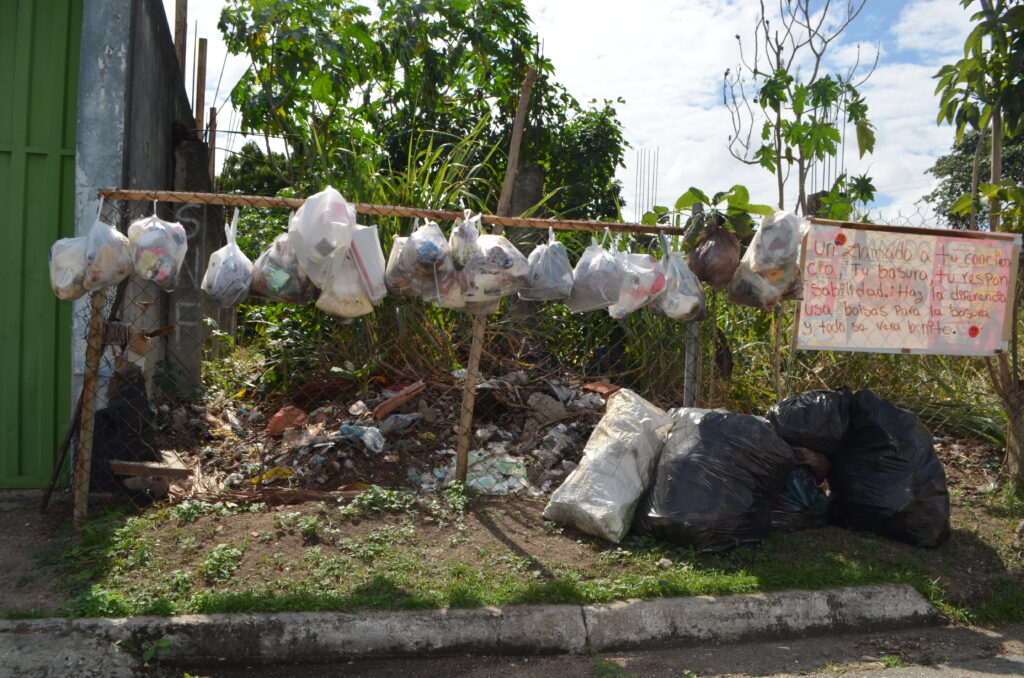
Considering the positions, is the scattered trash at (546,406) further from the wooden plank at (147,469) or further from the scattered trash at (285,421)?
the wooden plank at (147,469)

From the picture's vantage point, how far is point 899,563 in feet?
13.8

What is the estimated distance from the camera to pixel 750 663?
3430mm

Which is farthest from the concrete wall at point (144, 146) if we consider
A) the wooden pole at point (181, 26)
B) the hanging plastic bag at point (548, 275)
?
the hanging plastic bag at point (548, 275)

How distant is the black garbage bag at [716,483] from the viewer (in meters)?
4.09

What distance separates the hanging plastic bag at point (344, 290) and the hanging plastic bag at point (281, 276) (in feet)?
0.43

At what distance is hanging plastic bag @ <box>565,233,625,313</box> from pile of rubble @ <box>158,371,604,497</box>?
1348 mm

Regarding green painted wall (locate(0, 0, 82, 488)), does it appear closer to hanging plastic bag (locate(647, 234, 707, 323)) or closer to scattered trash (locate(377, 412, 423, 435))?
scattered trash (locate(377, 412, 423, 435))

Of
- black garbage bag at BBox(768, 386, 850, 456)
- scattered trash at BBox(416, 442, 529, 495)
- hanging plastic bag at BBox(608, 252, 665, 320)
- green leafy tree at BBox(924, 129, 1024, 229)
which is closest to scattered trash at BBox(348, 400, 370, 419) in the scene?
scattered trash at BBox(416, 442, 529, 495)

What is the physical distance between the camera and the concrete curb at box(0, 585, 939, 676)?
3.30 meters

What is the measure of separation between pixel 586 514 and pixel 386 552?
104 cm

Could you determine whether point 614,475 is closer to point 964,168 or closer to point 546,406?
point 546,406

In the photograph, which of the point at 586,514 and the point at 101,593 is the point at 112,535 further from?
the point at 586,514

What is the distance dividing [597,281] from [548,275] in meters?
0.27

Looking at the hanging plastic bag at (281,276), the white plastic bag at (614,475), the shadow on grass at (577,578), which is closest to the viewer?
the shadow on grass at (577,578)
